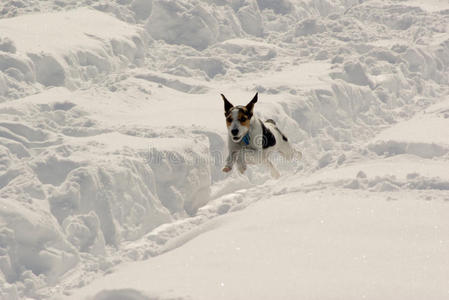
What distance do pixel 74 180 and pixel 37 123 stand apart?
74.3ft

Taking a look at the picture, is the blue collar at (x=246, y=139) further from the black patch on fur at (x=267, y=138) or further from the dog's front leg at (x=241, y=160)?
the black patch on fur at (x=267, y=138)

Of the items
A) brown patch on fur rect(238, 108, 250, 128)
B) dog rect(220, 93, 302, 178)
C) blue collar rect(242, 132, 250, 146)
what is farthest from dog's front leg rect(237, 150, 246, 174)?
brown patch on fur rect(238, 108, 250, 128)

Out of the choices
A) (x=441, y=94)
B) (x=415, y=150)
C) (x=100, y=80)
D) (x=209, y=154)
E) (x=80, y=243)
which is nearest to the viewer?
(x=80, y=243)

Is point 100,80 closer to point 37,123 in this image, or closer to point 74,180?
point 37,123

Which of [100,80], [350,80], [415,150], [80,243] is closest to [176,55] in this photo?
[100,80]

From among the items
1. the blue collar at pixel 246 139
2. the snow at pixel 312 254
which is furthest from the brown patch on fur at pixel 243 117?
the snow at pixel 312 254

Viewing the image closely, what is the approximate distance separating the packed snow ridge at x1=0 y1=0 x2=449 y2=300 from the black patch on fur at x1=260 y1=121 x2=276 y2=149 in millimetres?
91238

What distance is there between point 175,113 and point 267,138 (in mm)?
132314

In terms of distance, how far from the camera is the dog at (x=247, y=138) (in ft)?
53.3

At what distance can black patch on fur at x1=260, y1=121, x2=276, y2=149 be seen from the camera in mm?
17938

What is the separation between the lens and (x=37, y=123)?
5256 inches

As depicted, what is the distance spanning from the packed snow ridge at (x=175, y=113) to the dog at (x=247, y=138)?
9128 cm

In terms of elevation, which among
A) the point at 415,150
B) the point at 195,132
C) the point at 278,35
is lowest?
the point at 415,150

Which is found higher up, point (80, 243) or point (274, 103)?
point (274, 103)
